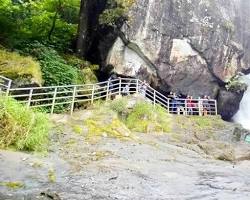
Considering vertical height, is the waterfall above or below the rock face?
below

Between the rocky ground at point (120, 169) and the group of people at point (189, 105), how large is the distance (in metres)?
6.40

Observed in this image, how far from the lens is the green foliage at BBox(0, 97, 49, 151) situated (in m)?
10.7

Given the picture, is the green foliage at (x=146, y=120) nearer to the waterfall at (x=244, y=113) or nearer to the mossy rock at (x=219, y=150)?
the mossy rock at (x=219, y=150)

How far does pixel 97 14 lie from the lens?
22.6 metres

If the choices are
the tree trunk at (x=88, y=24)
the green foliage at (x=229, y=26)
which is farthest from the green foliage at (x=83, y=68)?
the green foliage at (x=229, y=26)

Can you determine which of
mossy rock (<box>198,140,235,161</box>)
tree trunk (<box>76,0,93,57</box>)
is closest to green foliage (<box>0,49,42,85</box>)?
tree trunk (<box>76,0,93,57</box>)

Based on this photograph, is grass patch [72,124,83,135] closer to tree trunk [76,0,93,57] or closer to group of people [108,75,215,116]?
group of people [108,75,215,116]

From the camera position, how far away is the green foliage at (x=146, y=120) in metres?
16.9

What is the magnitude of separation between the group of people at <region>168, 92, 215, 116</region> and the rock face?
785 millimetres

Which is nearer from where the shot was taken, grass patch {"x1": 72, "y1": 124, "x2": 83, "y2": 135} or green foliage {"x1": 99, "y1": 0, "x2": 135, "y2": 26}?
grass patch {"x1": 72, "y1": 124, "x2": 83, "y2": 135}

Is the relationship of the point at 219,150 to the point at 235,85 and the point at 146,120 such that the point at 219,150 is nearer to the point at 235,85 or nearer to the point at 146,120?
the point at 146,120

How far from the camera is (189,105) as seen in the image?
2297cm

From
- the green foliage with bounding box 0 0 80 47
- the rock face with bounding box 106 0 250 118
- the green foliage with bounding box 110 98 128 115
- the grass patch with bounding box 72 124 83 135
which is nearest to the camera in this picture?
the grass patch with bounding box 72 124 83 135

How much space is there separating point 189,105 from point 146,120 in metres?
6.24
